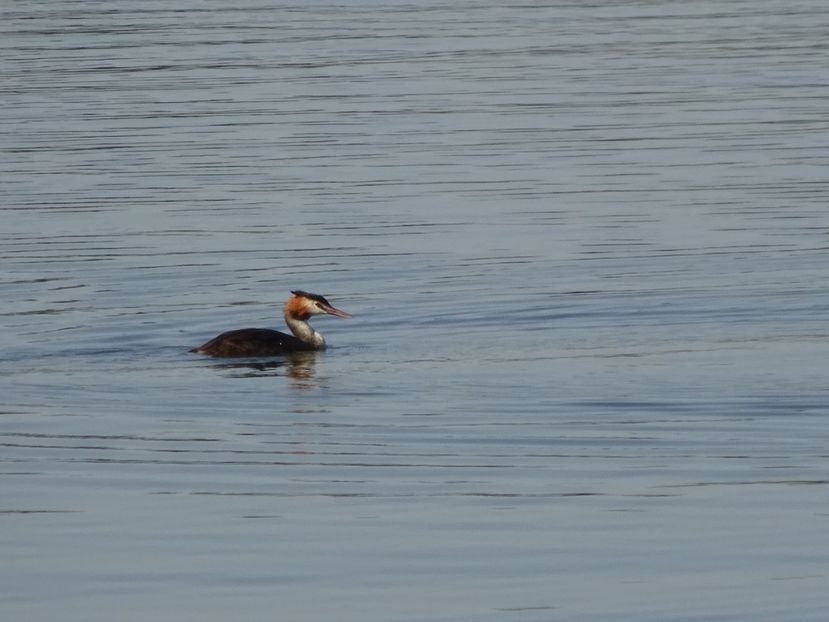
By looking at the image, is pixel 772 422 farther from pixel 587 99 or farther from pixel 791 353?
pixel 587 99

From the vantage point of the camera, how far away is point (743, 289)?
18.2 metres

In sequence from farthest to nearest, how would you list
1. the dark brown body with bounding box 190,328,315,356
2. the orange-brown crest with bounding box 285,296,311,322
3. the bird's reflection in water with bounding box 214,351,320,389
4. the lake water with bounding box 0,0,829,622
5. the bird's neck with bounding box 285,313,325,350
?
the orange-brown crest with bounding box 285,296,311,322 < the bird's neck with bounding box 285,313,325,350 < the dark brown body with bounding box 190,328,315,356 < the bird's reflection in water with bounding box 214,351,320,389 < the lake water with bounding box 0,0,829,622

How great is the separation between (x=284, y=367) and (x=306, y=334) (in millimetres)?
621

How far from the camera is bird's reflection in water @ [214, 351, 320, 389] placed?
15.7 m

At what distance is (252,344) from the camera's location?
16.4 metres

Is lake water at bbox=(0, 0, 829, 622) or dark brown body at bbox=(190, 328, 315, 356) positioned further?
dark brown body at bbox=(190, 328, 315, 356)

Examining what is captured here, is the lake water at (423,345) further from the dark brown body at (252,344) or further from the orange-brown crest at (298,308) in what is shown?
the orange-brown crest at (298,308)

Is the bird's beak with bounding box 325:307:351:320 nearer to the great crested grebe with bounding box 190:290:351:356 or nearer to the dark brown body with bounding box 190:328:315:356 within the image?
the great crested grebe with bounding box 190:290:351:356

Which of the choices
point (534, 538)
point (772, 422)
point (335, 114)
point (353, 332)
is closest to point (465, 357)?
point (353, 332)

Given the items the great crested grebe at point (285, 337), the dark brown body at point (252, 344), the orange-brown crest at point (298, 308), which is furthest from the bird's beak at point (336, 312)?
the dark brown body at point (252, 344)

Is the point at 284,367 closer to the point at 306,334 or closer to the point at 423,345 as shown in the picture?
the point at 306,334

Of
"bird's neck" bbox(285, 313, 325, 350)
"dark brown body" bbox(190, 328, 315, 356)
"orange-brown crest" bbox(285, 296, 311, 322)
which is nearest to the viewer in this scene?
"dark brown body" bbox(190, 328, 315, 356)

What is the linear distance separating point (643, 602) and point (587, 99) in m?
25.0

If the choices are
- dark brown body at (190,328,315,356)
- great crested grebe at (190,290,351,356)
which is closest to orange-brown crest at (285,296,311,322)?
great crested grebe at (190,290,351,356)
